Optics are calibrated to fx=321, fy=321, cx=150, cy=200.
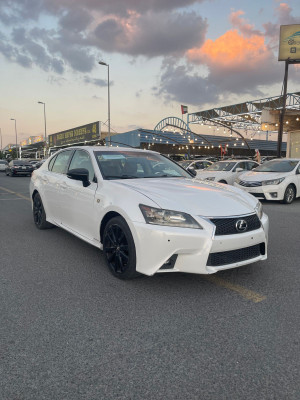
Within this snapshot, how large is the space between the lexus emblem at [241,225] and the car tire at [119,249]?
1.06 meters

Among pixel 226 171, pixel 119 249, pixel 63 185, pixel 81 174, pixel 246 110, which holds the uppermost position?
pixel 246 110

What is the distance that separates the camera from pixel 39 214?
605 cm

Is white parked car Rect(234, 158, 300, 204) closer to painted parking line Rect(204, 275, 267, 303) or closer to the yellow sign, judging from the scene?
painted parking line Rect(204, 275, 267, 303)

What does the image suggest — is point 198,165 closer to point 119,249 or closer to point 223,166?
point 223,166

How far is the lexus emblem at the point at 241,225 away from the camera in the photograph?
3.20 metres

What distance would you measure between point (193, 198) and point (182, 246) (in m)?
0.60

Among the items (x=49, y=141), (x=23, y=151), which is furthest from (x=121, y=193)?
(x=23, y=151)

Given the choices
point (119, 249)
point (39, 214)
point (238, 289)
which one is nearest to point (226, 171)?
point (39, 214)

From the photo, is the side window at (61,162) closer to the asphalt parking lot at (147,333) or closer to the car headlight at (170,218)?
the asphalt parking lot at (147,333)

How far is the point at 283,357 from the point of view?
2.20m

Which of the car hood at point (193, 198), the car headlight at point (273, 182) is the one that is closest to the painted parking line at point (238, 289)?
the car hood at point (193, 198)

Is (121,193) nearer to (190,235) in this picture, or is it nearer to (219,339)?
→ (190,235)

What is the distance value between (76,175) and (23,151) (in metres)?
124

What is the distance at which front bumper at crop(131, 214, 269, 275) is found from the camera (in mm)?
3006
